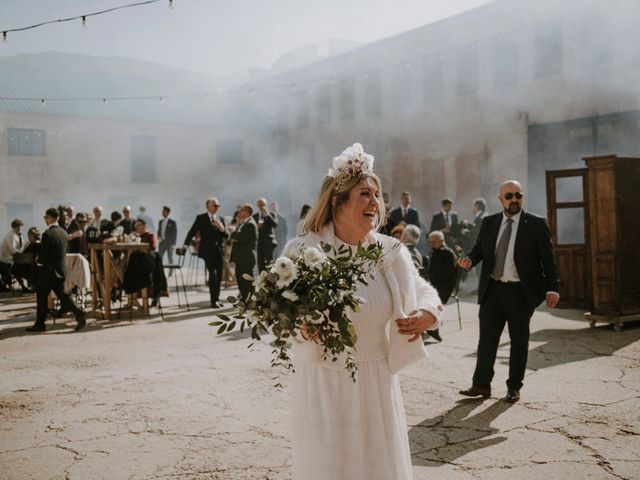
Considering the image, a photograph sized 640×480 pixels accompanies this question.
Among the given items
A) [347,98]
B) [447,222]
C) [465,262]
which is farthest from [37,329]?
[347,98]

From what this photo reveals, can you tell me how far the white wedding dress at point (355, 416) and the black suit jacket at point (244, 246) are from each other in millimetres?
8380

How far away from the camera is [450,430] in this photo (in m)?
4.67

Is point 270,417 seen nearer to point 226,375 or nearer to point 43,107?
point 226,375

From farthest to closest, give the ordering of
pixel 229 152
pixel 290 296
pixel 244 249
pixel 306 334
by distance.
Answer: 1. pixel 229 152
2. pixel 244 249
3. pixel 306 334
4. pixel 290 296

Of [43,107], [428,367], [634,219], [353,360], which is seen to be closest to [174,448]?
[353,360]

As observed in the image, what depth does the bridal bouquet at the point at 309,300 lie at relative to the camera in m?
2.36

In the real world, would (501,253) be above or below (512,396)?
above

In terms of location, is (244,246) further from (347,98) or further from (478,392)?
(347,98)

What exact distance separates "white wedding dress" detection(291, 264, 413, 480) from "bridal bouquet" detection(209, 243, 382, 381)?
0.22m

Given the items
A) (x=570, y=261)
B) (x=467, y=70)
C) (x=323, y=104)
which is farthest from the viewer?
(x=323, y=104)

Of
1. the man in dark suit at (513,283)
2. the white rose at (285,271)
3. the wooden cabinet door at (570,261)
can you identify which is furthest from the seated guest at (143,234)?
the white rose at (285,271)

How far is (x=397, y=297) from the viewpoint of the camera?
2787mm

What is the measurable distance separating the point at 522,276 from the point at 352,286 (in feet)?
10.9

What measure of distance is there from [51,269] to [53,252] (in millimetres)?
Result: 252
